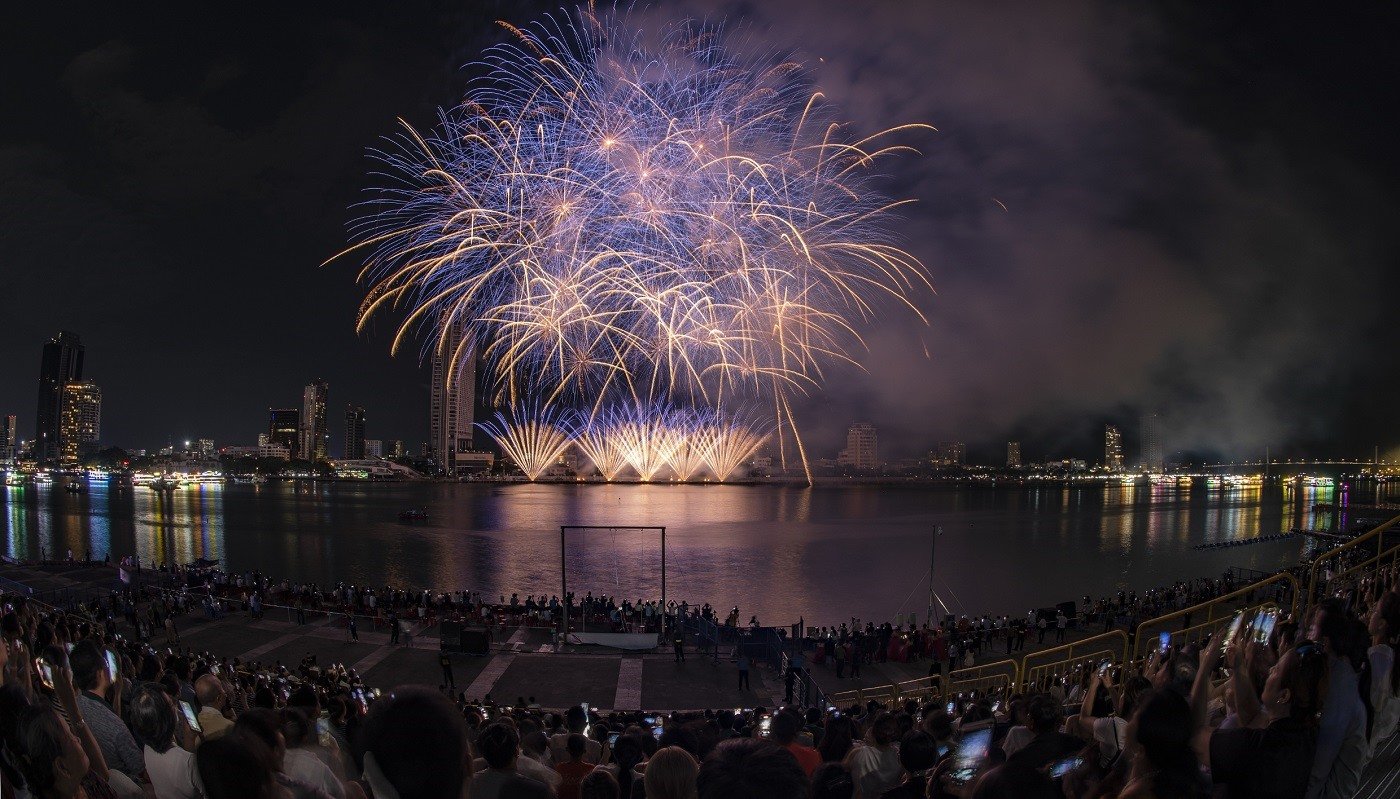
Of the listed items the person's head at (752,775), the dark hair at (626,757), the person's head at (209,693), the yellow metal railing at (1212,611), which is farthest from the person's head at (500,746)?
the yellow metal railing at (1212,611)

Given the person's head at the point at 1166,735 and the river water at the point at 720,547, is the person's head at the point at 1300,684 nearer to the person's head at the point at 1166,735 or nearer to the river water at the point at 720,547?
the person's head at the point at 1166,735

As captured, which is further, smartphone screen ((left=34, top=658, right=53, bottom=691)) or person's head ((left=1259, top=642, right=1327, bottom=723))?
smartphone screen ((left=34, top=658, right=53, bottom=691))

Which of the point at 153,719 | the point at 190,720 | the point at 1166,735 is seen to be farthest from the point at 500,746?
the point at 1166,735

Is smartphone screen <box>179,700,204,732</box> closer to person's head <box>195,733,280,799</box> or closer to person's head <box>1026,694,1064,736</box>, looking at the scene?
person's head <box>195,733,280,799</box>

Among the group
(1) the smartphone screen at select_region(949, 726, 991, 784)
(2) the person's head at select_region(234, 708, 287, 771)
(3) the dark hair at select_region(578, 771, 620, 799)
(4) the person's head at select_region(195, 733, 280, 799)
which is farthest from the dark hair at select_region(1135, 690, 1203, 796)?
(2) the person's head at select_region(234, 708, 287, 771)

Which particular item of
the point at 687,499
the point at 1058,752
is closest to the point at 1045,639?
the point at 1058,752

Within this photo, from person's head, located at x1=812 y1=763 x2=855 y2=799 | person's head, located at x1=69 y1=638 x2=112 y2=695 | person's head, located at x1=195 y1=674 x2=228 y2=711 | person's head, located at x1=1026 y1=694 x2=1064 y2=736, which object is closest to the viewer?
person's head, located at x1=812 y1=763 x2=855 y2=799

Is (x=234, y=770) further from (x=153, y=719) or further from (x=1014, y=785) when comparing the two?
(x=1014, y=785)

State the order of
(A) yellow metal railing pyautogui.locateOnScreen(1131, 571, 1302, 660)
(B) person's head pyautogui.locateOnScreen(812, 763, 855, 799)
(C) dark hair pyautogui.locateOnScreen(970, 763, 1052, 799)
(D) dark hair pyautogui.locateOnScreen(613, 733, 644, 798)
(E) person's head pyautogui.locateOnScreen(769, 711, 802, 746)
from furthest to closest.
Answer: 1. (A) yellow metal railing pyautogui.locateOnScreen(1131, 571, 1302, 660)
2. (D) dark hair pyautogui.locateOnScreen(613, 733, 644, 798)
3. (E) person's head pyautogui.locateOnScreen(769, 711, 802, 746)
4. (B) person's head pyautogui.locateOnScreen(812, 763, 855, 799)
5. (C) dark hair pyautogui.locateOnScreen(970, 763, 1052, 799)
